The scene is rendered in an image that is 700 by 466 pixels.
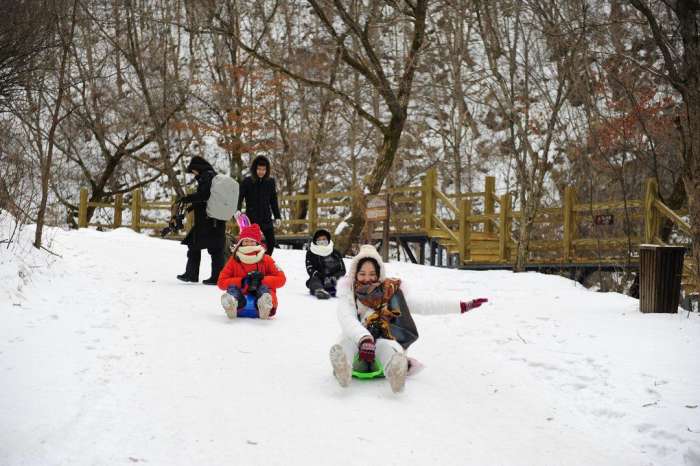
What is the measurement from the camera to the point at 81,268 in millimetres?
8594

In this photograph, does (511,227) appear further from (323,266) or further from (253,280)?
(253,280)

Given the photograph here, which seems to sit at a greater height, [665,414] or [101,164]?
[101,164]

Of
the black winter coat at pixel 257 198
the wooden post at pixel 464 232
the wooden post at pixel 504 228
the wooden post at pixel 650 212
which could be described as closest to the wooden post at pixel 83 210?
the wooden post at pixel 464 232

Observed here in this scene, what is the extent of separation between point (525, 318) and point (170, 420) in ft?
15.3

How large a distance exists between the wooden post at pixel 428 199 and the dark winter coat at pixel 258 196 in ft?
23.1

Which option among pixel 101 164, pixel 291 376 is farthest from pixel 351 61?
pixel 101 164

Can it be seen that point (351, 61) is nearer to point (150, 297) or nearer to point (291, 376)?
point (150, 297)

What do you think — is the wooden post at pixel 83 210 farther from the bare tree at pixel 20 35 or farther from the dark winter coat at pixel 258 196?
the bare tree at pixel 20 35

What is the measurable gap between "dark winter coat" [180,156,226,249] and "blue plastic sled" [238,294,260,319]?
2.24 meters

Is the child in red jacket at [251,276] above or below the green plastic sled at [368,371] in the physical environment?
above

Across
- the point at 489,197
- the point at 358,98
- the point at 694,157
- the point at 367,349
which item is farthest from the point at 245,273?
the point at 358,98

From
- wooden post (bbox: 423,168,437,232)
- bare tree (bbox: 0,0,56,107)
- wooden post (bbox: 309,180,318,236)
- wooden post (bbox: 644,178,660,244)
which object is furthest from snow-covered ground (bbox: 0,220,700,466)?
wooden post (bbox: 309,180,318,236)

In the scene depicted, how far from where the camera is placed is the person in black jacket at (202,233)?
29.3ft

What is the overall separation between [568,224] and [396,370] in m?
10.6
